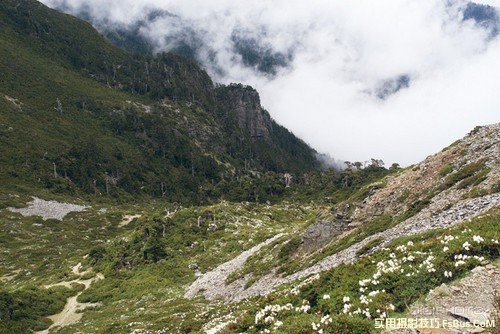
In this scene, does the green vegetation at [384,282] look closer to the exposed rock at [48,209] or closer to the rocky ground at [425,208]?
the rocky ground at [425,208]

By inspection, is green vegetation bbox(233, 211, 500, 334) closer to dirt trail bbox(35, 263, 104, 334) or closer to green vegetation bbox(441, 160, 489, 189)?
green vegetation bbox(441, 160, 489, 189)

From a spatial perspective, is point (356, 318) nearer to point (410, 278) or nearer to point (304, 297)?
point (410, 278)

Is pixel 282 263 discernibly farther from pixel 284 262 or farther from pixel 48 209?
pixel 48 209

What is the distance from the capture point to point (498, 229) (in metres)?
16.7

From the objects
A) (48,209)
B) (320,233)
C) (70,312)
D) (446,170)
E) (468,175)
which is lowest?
(70,312)

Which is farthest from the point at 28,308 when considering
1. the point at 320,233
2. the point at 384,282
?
the point at 384,282

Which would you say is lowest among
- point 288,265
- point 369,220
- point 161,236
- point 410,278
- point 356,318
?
point 356,318

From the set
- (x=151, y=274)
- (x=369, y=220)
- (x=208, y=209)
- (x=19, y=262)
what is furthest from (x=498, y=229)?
(x=19, y=262)

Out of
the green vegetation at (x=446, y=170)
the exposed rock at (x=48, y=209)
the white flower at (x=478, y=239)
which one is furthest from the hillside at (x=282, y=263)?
the exposed rock at (x=48, y=209)

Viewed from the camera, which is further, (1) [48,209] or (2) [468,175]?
(1) [48,209]

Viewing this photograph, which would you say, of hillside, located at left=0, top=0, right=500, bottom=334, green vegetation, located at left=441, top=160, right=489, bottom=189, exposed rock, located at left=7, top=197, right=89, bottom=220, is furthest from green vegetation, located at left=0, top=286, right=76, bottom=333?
exposed rock, located at left=7, top=197, right=89, bottom=220

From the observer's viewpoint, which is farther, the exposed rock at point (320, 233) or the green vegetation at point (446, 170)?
the exposed rock at point (320, 233)

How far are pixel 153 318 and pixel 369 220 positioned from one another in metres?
25.3

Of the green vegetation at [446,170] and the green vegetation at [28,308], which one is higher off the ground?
the green vegetation at [446,170]
